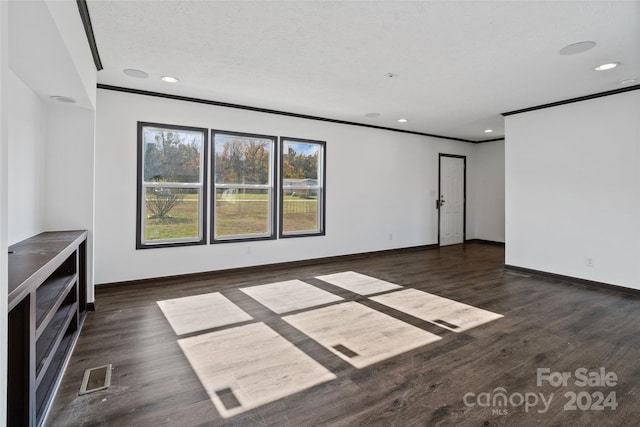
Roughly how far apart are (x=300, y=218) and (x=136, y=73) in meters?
3.12

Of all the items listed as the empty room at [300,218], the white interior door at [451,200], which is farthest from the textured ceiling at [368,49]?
the white interior door at [451,200]

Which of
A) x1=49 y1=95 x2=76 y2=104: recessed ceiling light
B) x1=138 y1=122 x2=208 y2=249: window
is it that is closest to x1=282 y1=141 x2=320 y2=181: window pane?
x1=138 y1=122 x2=208 y2=249: window

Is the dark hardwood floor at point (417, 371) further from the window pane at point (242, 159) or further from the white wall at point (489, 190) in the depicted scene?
the white wall at point (489, 190)

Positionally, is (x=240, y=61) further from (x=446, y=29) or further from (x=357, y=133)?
(x=357, y=133)

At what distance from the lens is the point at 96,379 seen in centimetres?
222

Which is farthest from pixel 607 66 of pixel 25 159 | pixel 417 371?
pixel 25 159

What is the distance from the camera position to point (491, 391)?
2102 mm

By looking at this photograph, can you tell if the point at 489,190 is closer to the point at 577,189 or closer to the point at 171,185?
the point at 577,189

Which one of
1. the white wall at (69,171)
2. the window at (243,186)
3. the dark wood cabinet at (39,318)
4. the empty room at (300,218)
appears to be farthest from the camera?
the window at (243,186)

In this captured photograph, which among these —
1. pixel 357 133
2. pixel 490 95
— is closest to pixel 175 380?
pixel 490 95

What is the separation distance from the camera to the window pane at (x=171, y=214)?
177 inches

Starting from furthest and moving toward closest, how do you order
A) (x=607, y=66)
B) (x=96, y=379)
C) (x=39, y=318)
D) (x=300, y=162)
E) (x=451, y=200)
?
1. (x=451, y=200)
2. (x=300, y=162)
3. (x=607, y=66)
4. (x=96, y=379)
5. (x=39, y=318)

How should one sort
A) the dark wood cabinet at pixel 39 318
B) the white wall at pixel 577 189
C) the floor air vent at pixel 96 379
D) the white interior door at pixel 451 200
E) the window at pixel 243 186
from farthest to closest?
the white interior door at pixel 451 200 < the window at pixel 243 186 < the white wall at pixel 577 189 < the floor air vent at pixel 96 379 < the dark wood cabinet at pixel 39 318

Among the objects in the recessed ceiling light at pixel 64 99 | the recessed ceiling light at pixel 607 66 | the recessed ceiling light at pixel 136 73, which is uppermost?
the recessed ceiling light at pixel 136 73
